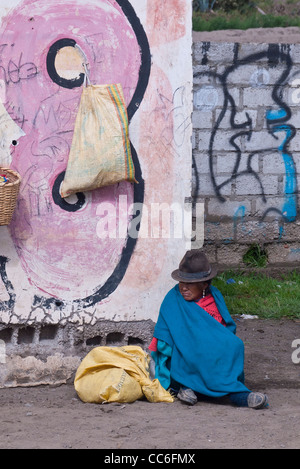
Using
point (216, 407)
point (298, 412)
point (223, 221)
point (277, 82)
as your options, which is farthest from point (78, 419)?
point (277, 82)

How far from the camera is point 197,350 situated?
409cm

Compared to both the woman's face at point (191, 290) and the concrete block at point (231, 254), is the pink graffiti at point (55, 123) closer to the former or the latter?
the woman's face at point (191, 290)

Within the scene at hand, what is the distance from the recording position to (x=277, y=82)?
687 cm

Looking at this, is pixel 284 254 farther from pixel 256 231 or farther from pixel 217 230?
pixel 217 230

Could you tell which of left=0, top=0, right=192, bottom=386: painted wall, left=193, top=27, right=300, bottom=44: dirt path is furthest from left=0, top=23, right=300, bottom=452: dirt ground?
left=193, top=27, right=300, bottom=44: dirt path

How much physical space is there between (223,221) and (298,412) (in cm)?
321

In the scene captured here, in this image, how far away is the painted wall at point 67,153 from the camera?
4.25 m

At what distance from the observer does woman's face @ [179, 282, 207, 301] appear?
419 cm

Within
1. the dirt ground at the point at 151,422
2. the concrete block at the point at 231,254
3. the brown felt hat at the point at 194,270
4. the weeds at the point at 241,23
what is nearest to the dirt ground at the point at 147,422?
the dirt ground at the point at 151,422

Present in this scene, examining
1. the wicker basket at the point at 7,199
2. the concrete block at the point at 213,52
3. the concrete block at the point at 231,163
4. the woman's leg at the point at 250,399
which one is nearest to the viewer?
the wicker basket at the point at 7,199

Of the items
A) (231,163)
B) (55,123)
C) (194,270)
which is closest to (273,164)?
(231,163)

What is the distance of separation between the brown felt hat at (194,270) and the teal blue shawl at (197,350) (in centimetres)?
14
